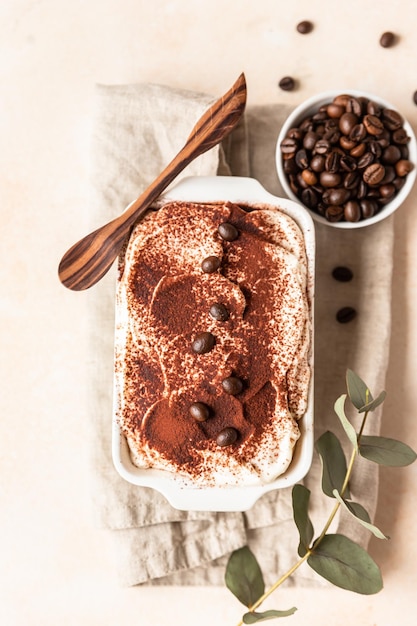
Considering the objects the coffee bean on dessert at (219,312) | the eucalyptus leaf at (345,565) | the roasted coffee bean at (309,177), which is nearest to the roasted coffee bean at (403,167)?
the roasted coffee bean at (309,177)

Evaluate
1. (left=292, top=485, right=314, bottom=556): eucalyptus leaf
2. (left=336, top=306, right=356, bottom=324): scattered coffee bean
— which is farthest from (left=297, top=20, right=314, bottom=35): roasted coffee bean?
(left=292, top=485, right=314, bottom=556): eucalyptus leaf

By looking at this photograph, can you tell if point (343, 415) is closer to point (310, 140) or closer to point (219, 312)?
point (219, 312)

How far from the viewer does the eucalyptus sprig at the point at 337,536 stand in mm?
1490

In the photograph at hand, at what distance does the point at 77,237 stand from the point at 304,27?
33.6 inches

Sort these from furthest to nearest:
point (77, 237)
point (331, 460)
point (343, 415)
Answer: point (77, 237) → point (331, 460) → point (343, 415)

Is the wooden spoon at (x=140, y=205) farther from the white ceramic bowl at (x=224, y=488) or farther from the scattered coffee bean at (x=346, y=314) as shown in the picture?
the scattered coffee bean at (x=346, y=314)

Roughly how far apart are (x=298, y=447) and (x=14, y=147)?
1156 mm

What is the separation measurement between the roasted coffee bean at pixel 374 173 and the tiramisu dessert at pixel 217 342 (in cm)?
25

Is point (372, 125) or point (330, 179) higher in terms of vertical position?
point (372, 125)

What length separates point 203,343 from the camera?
5.04ft

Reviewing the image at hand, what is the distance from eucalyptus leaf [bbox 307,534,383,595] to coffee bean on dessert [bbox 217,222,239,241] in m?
0.72

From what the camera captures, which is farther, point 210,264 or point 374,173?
point 374,173

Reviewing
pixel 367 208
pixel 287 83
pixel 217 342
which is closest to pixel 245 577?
pixel 217 342

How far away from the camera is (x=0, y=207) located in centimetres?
197
